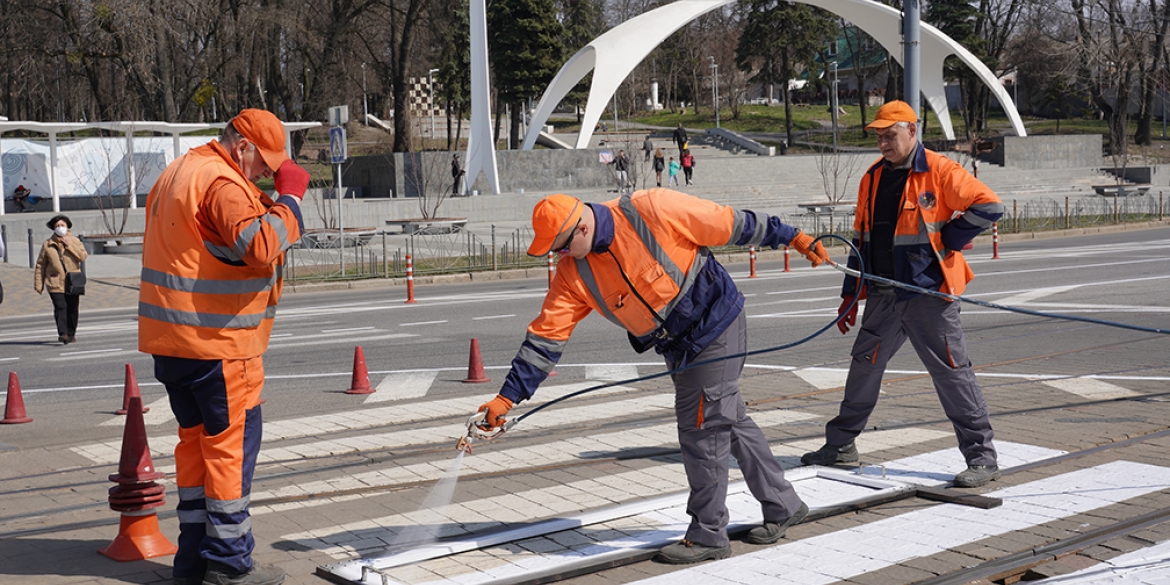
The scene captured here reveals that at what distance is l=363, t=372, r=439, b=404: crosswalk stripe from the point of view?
9.99 metres

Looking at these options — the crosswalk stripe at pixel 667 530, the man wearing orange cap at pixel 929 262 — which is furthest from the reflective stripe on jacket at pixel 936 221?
the crosswalk stripe at pixel 667 530

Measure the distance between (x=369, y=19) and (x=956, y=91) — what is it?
70069 mm

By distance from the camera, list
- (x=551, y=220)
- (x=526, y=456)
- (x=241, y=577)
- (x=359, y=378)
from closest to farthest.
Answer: (x=551, y=220) < (x=241, y=577) < (x=526, y=456) < (x=359, y=378)

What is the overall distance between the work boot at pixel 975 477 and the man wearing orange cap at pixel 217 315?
3598 millimetres

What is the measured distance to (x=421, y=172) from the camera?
43375mm

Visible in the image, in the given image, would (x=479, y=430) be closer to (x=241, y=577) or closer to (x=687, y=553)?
(x=687, y=553)

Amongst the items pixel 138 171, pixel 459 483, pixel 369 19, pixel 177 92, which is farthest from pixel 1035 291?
pixel 177 92

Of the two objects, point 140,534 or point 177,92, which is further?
point 177,92

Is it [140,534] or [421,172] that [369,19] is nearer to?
[421,172]

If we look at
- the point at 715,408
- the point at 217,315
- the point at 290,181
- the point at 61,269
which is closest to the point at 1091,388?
the point at 715,408

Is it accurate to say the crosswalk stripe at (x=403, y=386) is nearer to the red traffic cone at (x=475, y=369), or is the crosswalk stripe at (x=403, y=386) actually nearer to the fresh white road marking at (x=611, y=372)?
the red traffic cone at (x=475, y=369)

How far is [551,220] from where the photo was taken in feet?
15.7

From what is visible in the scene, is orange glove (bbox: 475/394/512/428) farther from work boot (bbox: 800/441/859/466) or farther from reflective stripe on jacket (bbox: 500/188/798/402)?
work boot (bbox: 800/441/859/466)

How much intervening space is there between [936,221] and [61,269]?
41.0ft
